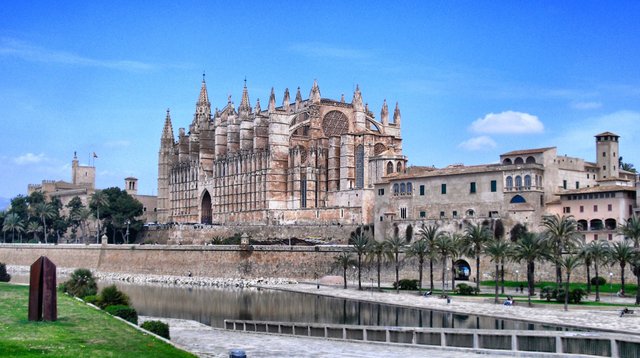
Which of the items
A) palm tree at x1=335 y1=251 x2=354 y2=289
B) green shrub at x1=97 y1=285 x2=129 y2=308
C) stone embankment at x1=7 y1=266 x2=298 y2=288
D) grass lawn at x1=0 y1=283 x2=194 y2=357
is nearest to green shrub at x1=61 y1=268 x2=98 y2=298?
green shrub at x1=97 y1=285 x2=129 y2=308

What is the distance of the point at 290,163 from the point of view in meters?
92.3

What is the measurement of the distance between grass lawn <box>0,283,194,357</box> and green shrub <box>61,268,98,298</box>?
1234cm

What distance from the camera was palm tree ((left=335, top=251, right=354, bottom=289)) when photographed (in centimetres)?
6088

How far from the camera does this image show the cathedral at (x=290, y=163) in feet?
277

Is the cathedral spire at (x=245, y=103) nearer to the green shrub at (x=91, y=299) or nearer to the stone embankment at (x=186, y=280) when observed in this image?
the stone embankment at (x=186, y=280)

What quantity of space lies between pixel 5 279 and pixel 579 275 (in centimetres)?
4011

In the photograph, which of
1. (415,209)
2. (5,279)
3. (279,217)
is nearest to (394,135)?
(279,217)

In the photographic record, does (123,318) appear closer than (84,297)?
Yes

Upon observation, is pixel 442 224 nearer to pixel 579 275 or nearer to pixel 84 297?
pixel 579 275

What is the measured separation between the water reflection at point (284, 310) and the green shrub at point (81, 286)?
4334 mm

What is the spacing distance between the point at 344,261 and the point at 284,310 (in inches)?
541

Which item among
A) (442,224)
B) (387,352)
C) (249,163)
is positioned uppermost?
(249,163)

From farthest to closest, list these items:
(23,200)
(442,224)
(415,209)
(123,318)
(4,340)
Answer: (23,200) < (415,209) < (442,224) < (123,318) < (4,340)

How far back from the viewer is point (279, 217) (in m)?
91.3
